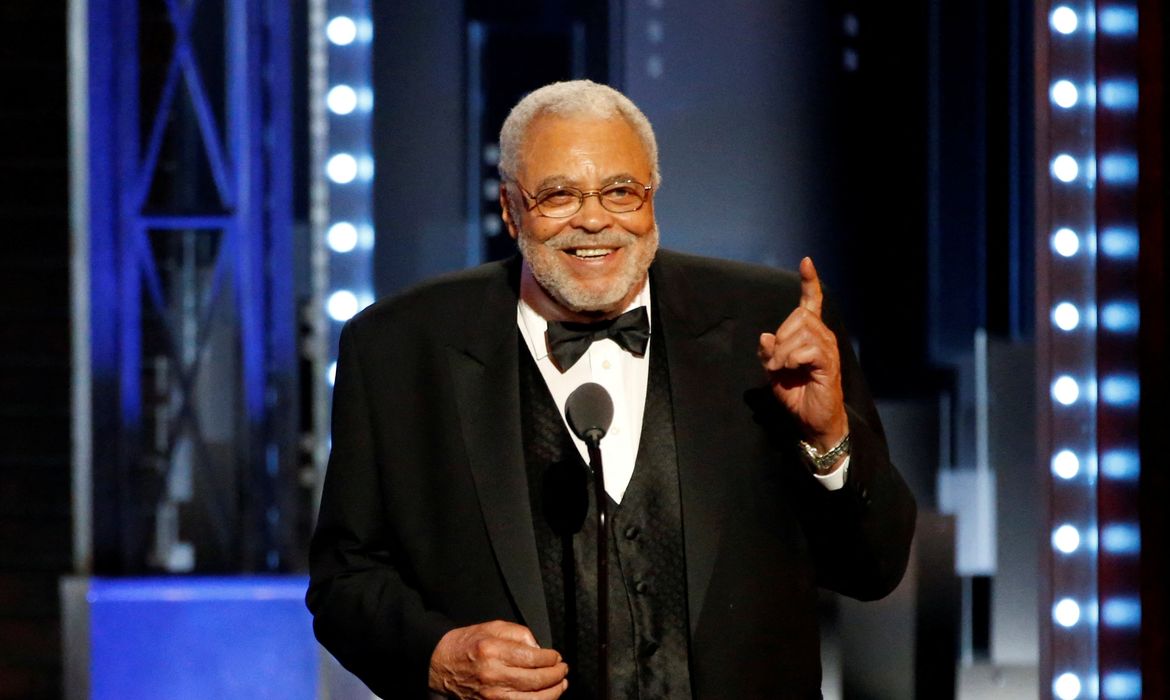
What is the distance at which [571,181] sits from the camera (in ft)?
6.77

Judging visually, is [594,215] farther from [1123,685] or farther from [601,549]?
[1123,685]

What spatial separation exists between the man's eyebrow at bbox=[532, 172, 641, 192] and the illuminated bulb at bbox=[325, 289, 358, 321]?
1784 mm

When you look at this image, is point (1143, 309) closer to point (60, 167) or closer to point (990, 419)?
point (990, 419)

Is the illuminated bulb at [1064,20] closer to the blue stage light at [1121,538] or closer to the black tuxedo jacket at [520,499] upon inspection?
the blue stage light at [1121,538]

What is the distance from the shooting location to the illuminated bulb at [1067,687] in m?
3.59

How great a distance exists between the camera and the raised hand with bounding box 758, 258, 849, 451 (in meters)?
1.82

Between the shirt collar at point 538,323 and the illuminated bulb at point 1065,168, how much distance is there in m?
1.67

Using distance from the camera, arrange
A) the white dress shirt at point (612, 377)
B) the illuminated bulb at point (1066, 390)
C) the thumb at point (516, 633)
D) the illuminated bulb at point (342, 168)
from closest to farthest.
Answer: the thumb at point (516, 633)
the white dress shirt at point (612, 377)
the illuminated bulb at point (1066, 390)
the illuminated bulb at point (342, 168)

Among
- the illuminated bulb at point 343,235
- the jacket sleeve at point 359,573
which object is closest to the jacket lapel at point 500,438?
the jacket sleeve at point 359,573

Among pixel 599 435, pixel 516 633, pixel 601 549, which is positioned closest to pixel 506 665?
pixel 516 633

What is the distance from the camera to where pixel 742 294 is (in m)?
2.19

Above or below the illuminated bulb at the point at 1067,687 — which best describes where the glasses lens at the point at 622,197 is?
above

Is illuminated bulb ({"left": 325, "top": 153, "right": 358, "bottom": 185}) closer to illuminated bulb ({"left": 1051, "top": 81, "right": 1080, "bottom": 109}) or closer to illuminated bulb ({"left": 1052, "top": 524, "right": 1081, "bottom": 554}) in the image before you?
illuminated bulb ({"left": 1051, "top": 81, "right": 1080, "bottom": 109})

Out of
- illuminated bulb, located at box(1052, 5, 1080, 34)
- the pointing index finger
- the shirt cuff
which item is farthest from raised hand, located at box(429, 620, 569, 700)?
illuminated bulb, located at box(1052, 5, 1080, 34)
